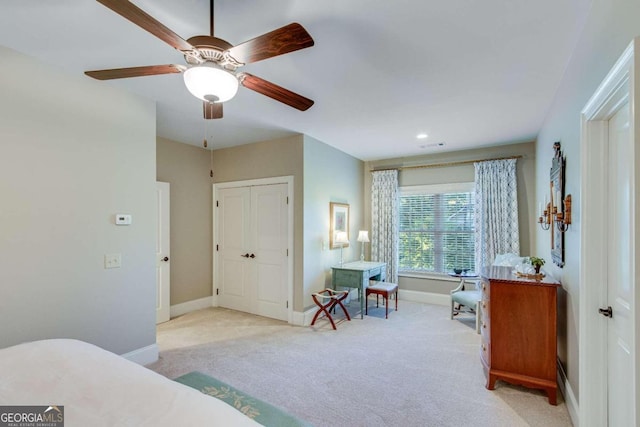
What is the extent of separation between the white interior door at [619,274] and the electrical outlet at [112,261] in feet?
11.6

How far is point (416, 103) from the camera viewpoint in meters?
3.06

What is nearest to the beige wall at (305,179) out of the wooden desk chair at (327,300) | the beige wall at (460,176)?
the wooden desk chair at (327,300)

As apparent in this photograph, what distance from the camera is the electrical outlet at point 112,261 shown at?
2.64 meters

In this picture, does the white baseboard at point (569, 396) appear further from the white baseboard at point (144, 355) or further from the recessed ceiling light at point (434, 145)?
the white baseboard at point (144, 355)

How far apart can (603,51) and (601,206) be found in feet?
2.73

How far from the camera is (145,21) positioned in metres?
1.29

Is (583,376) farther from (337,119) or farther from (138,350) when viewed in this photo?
(138,350)

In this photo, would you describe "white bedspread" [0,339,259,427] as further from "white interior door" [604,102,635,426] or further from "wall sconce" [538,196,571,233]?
"wall sconce" [538,196,571,233]

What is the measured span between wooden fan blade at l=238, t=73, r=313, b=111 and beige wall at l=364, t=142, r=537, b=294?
3.72 m

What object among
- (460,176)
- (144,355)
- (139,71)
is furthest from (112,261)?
(460,176)

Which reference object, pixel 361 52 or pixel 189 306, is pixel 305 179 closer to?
pixel 361 52

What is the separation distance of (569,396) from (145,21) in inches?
141

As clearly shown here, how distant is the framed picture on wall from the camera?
4.75 m

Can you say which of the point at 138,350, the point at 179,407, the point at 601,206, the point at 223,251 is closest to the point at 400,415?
the point at 179,407
